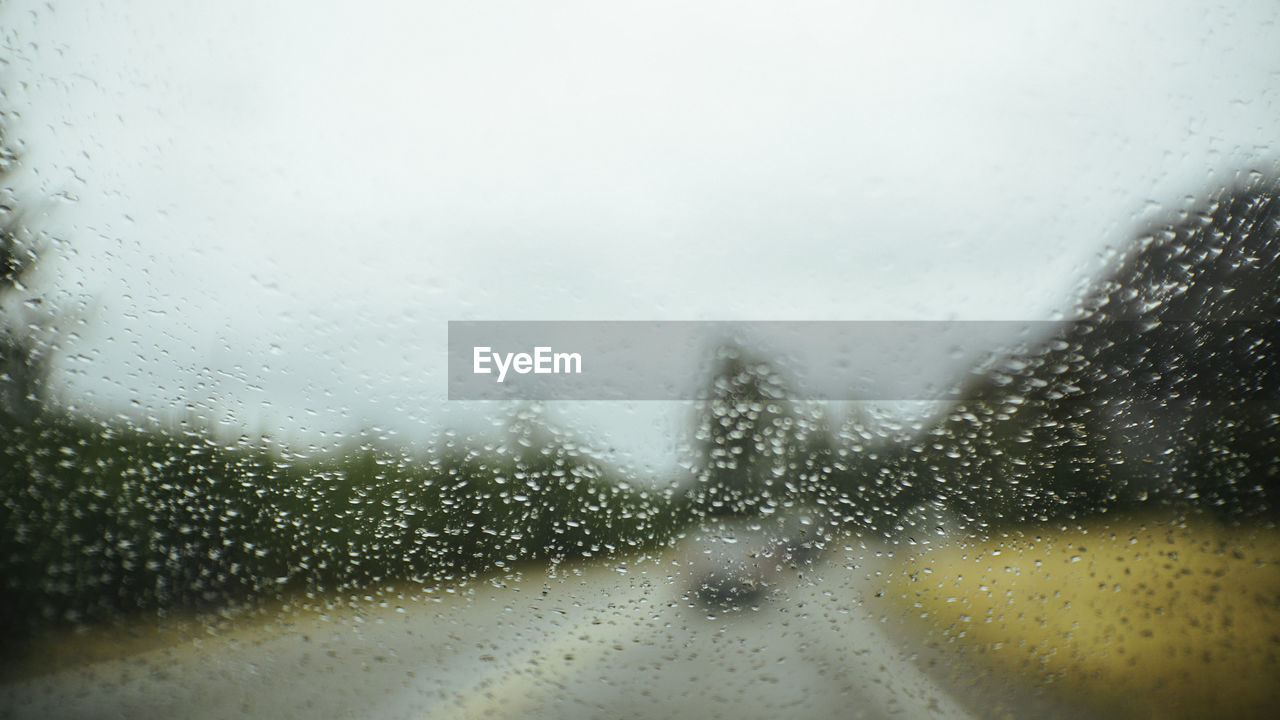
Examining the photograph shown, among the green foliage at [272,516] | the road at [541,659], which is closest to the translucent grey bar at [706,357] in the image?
the green foliage at [272,516]

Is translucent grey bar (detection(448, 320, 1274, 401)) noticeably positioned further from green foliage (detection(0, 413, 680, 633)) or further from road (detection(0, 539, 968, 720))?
road (detection(0, 539, 968, 720))

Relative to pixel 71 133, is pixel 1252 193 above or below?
below

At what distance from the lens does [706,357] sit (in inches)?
56.6

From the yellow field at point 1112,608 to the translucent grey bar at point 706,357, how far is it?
37 cm

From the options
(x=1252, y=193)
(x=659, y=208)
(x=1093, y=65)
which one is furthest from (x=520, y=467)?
(x=1252, y=193)

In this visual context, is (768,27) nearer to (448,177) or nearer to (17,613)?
(448,177)

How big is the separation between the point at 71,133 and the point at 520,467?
3.92 ft

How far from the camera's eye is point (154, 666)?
1.42 metres

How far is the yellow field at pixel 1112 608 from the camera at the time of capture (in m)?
1.39

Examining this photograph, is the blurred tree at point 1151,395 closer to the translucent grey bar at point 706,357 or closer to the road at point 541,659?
the translucent grey bar at point 706,357

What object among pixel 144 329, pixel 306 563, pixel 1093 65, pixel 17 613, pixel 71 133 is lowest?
pixel 17 613

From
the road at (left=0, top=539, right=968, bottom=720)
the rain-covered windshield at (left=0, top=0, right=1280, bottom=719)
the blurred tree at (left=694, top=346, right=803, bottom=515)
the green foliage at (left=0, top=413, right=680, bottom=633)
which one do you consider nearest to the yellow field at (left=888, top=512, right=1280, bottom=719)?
the rain-covered windshield at (left=0, top=0, right=1280, bottom=719)

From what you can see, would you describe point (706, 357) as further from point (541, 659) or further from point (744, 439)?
point (541, 659)

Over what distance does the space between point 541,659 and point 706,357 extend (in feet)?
2.43
